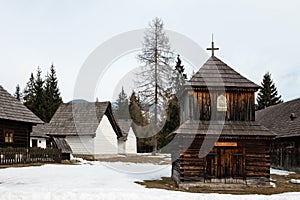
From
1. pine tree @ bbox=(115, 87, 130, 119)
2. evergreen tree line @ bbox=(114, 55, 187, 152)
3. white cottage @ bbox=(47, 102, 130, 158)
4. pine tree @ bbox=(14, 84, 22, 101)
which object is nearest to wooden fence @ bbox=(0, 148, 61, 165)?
white cottage @ bbox=(47, 102, 130, 158)

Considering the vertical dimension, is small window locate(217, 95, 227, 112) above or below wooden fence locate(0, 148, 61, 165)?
above

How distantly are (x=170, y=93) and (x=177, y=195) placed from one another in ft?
91.7

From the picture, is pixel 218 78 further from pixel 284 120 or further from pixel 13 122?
pixel 13 122

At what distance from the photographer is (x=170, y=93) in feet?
131

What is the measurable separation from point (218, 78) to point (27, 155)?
44.9ft

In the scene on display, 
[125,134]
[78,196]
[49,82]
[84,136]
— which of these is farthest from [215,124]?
[49,82]

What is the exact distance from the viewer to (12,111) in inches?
1024

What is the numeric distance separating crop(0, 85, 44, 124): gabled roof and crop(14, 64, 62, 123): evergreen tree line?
3294cm

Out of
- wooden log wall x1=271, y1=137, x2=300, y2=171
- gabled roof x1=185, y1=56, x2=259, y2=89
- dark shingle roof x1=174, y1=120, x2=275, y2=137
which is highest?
gabled roof x1=185, y1=56, x2=259, y2=89

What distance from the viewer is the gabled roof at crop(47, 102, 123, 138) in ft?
117

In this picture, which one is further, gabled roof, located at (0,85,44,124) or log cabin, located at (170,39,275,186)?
gabled roof, located at (0,85,44,124)

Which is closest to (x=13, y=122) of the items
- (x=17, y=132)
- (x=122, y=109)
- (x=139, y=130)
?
(x=17, y=132)

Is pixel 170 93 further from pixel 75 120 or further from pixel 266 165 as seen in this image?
pixel 266 165

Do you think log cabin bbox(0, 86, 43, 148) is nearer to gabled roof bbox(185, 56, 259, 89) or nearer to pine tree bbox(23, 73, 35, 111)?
gabled roof bbox(185, 56, 259, 89)
